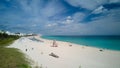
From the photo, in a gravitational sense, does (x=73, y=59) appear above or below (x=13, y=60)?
below

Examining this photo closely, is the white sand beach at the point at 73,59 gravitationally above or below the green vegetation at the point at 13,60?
below

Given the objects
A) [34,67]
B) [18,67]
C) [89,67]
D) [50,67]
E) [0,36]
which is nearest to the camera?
[18,67]

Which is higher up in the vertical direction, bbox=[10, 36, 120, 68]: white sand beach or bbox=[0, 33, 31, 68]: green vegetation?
bbox=[0, 33, 31, 68]: green vegetation

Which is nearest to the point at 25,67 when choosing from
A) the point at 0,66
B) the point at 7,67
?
the point at 7,67

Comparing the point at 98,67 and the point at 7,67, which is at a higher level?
the point at 7,67

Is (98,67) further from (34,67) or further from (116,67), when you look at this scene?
(34,67)

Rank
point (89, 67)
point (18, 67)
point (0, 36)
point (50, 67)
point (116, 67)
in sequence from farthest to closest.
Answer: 1. point (0, 36)
2. point (116, 67)
3. point (89, 67)
4. point (50, 67)
5. point (18, 67)

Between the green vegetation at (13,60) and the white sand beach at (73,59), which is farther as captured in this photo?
the white sand beach at (73,59)

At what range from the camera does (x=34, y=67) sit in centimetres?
687

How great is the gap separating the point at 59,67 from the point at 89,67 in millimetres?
2198

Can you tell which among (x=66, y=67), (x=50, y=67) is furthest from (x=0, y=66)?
(x=66, y=67)

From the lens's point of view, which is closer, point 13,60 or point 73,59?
point 13,60

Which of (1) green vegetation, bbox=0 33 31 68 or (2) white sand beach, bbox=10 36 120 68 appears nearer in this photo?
(1) green vegetation, bbox=0 33 31 68

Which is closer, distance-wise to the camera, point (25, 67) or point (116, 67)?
point (25, 67)
